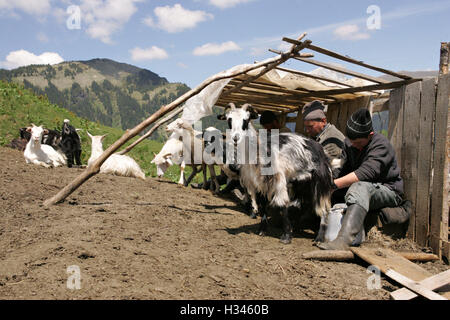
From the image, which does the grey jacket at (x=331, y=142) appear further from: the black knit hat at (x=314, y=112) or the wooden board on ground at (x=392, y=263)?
the wooden board on ground at (x=392, y=263)

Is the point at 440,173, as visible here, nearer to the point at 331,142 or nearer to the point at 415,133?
the point at 415,133

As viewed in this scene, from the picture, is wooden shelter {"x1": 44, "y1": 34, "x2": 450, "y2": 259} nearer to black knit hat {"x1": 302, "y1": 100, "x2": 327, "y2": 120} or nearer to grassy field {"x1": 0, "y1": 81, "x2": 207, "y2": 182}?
black knit hat {"x1": 302, "y1": 100, "x2": 327, "y2": 120}

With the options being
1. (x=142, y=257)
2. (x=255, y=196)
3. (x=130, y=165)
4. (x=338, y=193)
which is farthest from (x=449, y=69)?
(x=130, y=165)

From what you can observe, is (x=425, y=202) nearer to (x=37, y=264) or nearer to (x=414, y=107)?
(x=414, y=107)

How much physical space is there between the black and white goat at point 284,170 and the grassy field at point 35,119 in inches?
375

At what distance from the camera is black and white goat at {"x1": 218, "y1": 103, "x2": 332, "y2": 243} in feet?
17.5

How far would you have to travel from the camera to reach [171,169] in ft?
54.9

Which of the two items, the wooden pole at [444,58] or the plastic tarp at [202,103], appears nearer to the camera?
the wooden pole at [444,58]

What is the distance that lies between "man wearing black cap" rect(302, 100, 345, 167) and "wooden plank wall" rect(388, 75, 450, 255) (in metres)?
1.00

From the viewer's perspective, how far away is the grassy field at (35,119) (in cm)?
1602

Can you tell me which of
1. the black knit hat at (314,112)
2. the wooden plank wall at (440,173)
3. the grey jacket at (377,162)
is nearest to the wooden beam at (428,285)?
the wooden plank wall at (440,173)

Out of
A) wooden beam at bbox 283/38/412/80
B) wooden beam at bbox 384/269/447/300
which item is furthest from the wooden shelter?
wooden beam at bbox 384/269/447/300

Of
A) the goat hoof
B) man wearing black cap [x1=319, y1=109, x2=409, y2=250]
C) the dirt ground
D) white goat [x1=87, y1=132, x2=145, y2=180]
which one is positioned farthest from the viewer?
white goat [x1=87, y1=132, x2=145, y2=180]

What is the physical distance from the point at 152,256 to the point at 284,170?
2.50 metres
